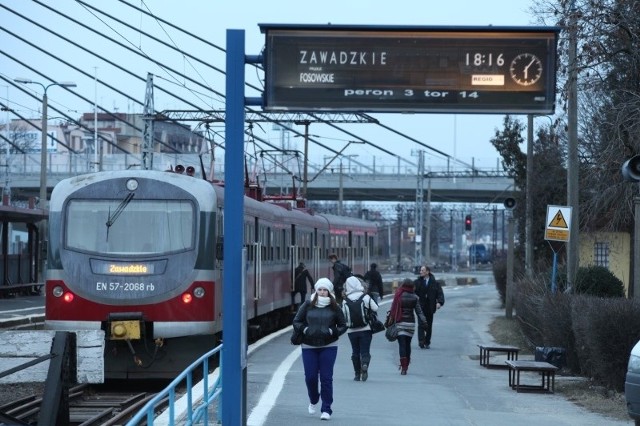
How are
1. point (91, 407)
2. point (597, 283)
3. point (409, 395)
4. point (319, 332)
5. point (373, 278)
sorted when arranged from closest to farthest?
point (319, 332)
point (91, 407)
point (409, 395)
point (597, 283)
point (373, 278)

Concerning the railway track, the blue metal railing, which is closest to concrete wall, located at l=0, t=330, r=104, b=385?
the railway track

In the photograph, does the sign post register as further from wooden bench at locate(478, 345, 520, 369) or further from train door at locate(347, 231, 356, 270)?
train door at locate(347, 231, 356, 270)

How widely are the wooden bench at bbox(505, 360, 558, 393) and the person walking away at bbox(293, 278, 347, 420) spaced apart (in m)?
4.00

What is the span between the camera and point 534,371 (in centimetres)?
1853

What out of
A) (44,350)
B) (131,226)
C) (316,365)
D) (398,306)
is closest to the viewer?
(44,350)

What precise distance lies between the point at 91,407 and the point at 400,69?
7.32 m

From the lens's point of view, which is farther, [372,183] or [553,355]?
[372,183]

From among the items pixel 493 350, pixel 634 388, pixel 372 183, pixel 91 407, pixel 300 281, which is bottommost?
pixel 91 407

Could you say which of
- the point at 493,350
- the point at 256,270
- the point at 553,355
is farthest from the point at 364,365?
the point at 256,270

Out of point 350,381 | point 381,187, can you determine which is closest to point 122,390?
point 350,381

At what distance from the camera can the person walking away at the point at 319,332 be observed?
14.6m

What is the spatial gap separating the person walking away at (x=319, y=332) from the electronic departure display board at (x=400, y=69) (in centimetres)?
358

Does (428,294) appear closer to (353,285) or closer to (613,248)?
(353,285)

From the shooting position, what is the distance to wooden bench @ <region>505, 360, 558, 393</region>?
1770 cm
